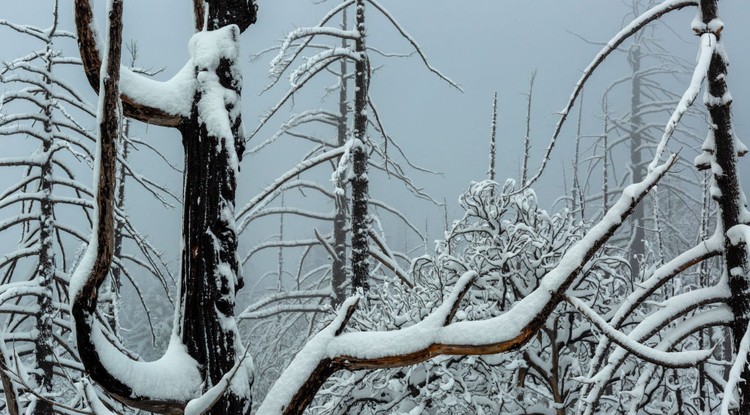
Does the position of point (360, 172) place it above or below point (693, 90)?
below

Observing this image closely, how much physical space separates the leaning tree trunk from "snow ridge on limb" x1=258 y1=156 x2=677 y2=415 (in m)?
1.67

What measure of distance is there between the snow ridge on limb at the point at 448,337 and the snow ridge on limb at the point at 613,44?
54.5 inches

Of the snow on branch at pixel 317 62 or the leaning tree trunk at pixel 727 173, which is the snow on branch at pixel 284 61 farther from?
the leaning tree trunk at pixel 727 173

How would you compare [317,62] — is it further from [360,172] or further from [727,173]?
Result: [727,173]

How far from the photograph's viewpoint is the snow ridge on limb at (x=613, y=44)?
3.62 m

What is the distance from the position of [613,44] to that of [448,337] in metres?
2.52

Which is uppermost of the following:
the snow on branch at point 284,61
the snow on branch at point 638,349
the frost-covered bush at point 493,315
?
the snow on branch at point 284,61

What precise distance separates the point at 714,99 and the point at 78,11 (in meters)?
3.36

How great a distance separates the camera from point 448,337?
2121mm

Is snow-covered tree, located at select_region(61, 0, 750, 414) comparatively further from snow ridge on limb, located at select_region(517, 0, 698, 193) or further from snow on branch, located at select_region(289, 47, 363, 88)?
snow on branch, located at select_region(289, 47, 363, 88)

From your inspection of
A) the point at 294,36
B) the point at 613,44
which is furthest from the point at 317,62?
the point at 613,44

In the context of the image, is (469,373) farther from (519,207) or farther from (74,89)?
(74,89)

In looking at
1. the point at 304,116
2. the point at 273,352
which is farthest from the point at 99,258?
the point at 273,352

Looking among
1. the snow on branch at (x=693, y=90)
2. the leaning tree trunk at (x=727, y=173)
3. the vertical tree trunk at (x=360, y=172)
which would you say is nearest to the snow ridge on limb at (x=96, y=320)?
the snow on branch at (x=693, y=90)
